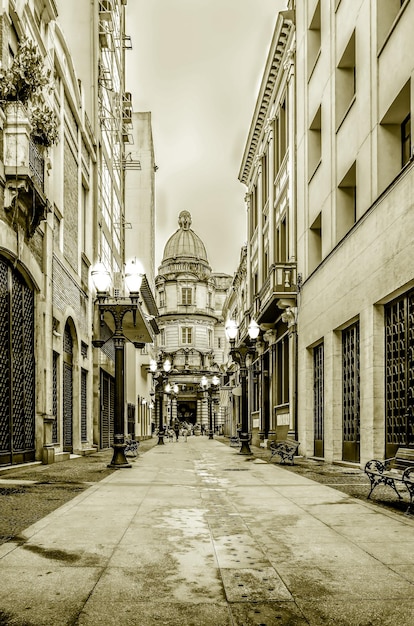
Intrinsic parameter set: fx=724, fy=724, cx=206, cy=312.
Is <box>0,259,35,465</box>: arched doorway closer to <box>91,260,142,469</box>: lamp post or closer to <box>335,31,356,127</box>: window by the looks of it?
<box>91,260,142,469</box>: lamp post

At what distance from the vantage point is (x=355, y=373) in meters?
16.5

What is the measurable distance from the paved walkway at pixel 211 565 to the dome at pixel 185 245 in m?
101

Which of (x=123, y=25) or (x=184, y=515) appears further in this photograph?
(x=123, y=25)

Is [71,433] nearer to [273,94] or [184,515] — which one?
[184,515]

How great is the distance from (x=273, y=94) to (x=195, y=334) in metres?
73.8

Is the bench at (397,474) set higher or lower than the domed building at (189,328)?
lower

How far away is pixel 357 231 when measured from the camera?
50.8 ft

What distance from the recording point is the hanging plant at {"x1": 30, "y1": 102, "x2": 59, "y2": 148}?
38.8ft

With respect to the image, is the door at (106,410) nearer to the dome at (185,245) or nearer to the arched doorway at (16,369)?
the arched doorway at (16,369)

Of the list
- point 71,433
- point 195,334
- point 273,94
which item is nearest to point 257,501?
point 71,433

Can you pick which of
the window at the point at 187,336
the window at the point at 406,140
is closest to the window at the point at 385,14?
the window at the point at 406,140

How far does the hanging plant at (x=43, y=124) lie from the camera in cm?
1183

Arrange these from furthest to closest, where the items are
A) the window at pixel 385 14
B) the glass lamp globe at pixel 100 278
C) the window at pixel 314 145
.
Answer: the window at pixel 314 145 < the glass lamp globe at pixel 100 278 < the window at pixel 385 14

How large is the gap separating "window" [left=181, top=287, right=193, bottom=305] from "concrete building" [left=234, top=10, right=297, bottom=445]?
64.0 m
